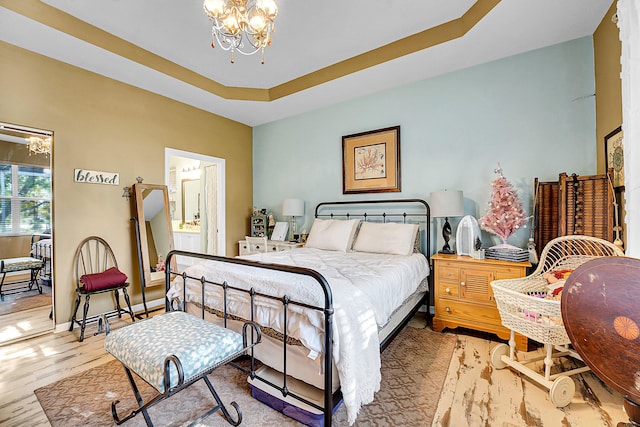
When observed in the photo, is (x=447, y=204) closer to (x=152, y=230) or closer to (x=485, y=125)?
(x=485, y=125)

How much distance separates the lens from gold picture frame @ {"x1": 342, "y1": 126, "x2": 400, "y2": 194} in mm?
3709

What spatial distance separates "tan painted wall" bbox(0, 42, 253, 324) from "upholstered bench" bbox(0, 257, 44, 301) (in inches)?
21.3

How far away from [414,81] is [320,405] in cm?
365

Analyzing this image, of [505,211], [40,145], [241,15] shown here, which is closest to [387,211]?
[505,211]

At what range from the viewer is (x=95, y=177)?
3273 millimetres

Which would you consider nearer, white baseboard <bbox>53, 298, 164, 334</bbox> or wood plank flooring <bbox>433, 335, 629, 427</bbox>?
wood plank flooring <bbox>433, 335, 629, 427</bbox>

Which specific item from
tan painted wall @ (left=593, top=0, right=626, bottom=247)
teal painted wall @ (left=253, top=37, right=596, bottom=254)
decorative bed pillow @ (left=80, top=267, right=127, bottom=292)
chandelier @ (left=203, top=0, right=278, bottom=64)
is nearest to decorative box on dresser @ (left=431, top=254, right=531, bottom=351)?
teal painted wall @ (left=253, top=37, right=596, bottom=254)

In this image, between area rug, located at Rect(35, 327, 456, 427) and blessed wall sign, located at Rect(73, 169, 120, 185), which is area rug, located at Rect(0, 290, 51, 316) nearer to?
blessed wall sign, located at Rect(73, 169, 120, 185)

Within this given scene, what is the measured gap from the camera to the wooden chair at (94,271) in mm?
2912

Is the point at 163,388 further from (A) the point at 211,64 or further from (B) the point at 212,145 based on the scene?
(B) the point at 212,145

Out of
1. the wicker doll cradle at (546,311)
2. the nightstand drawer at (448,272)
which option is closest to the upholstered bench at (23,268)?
the nightstand drawer at (448,272)

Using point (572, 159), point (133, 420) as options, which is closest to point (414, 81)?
point (572, 159)

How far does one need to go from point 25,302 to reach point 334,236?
386 cm

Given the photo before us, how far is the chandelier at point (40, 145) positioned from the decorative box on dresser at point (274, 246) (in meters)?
2.73
